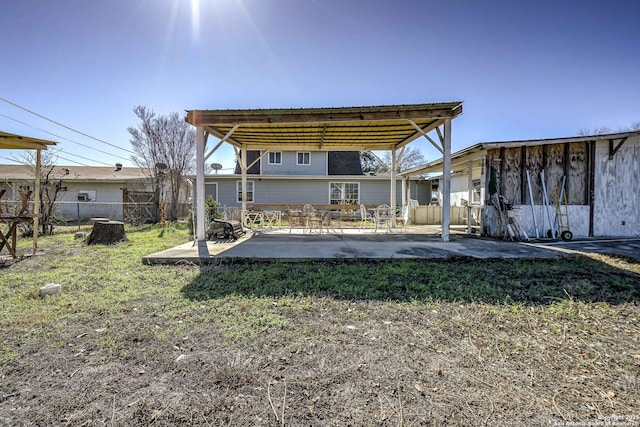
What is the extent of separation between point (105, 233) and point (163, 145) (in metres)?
10.5

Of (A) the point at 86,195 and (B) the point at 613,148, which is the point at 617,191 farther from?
(A) the point at 86,195

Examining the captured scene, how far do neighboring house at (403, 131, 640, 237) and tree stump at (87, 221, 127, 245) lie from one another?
34.7ft

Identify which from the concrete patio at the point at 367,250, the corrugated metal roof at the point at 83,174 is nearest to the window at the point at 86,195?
the corrugated metal roof at the point at 83,174

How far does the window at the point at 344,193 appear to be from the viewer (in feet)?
56.2

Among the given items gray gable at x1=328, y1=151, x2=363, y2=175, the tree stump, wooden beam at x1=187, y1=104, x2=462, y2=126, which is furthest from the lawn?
gray gable at x1=328, y1=151, x2=363, y2=175

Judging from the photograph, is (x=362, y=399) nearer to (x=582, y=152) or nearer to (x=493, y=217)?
(x=493, y=217)

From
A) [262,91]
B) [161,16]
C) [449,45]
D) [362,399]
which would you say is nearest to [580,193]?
[449,45]

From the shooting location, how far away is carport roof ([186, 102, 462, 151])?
6.69m

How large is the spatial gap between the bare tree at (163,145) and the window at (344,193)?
29.7 feet

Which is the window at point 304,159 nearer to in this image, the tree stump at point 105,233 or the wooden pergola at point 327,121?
the wooden pergola at point 327,121

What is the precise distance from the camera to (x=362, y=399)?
1.71 m

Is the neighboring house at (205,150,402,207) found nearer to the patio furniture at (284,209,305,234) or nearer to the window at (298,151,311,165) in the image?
the window at (298,151,311,165)

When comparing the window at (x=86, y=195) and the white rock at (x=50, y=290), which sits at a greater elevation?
the window at (x=86, y=195)

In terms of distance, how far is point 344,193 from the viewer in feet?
56.4
